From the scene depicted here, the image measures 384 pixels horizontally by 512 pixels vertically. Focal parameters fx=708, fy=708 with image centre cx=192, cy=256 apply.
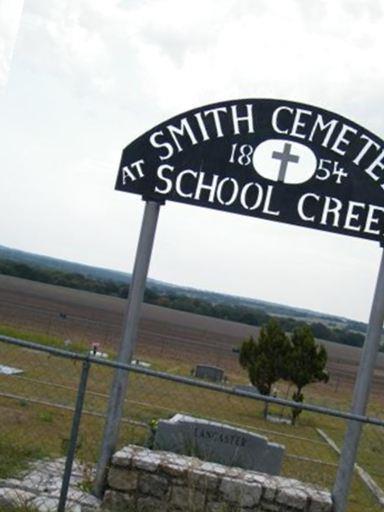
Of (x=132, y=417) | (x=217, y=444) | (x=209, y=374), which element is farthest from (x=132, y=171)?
(x=209, y=374)

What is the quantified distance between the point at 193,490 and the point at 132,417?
7.80 m

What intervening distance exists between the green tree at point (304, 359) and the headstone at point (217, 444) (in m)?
12.0

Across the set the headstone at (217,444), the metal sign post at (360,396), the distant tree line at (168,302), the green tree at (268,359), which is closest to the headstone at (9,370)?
the green tree at (268,359)

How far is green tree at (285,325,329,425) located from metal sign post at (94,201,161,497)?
45.5 feet

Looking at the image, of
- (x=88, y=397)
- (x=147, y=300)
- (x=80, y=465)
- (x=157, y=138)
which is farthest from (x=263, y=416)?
(x=147, y=300)

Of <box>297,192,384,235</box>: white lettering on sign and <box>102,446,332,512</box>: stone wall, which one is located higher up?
<box>297,192,384,235</box>: white lettering on sign

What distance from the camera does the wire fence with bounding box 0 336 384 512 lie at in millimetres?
7766

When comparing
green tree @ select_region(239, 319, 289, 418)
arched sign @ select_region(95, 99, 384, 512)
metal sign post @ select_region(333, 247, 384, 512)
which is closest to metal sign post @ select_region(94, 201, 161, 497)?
arched sign @ select_region(95, 99, 384, 512)

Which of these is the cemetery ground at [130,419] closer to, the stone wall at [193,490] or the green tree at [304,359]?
the stone wall at [193,490]

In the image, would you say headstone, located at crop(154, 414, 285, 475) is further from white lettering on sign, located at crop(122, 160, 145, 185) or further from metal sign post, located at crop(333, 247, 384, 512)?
white lettering on sign, located at crop(122, 160, 145, 185)

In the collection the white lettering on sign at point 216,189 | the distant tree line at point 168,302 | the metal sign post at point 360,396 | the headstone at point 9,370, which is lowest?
the distant tree line at point 168,302

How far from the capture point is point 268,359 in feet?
67.5

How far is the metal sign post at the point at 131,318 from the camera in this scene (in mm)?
6734

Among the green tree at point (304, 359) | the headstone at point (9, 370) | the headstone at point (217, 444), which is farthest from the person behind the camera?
the green tree at point (304, 359)
